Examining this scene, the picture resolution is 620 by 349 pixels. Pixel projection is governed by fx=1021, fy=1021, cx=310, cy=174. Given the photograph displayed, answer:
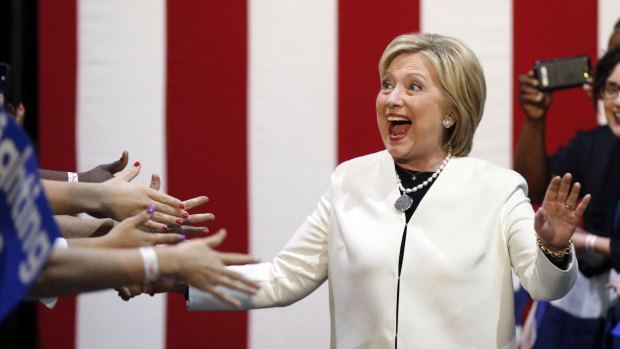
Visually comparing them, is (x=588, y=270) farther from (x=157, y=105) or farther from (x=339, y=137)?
(x=157, y=105)

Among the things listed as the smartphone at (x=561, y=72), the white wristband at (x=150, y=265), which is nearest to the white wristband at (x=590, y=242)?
the smartphone at (x=561, y=72)

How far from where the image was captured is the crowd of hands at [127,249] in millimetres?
1501

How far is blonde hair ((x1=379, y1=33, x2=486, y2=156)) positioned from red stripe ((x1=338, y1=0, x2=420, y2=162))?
0.74 m

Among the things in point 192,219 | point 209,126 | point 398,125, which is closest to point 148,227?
point 192,219

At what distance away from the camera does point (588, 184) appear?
8.28 feet

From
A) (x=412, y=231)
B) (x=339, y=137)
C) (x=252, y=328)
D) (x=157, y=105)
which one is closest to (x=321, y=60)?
(x=339, y=137)

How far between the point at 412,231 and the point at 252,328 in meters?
1.05

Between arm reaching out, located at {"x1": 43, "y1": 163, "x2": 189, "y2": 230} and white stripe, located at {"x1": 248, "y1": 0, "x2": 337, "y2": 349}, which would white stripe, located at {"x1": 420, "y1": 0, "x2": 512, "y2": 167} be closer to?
white stripe, located at {"x1": 248, "y1": 0, "x2": 337, "y2": 349}

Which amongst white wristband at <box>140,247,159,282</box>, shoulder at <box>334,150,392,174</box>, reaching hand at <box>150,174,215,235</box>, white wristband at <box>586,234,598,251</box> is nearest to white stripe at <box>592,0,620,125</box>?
white wristband at <box>586,234,598,251</box>

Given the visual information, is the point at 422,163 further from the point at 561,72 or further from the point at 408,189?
the point at 561,72

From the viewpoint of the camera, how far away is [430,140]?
2107 millimetres

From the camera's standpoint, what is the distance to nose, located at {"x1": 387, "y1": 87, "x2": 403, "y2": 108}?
2102 mm

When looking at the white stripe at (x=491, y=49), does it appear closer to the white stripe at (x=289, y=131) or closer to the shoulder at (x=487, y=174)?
the white stripe at (x=289, y=131)

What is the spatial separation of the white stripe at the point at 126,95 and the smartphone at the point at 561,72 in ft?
3.52
